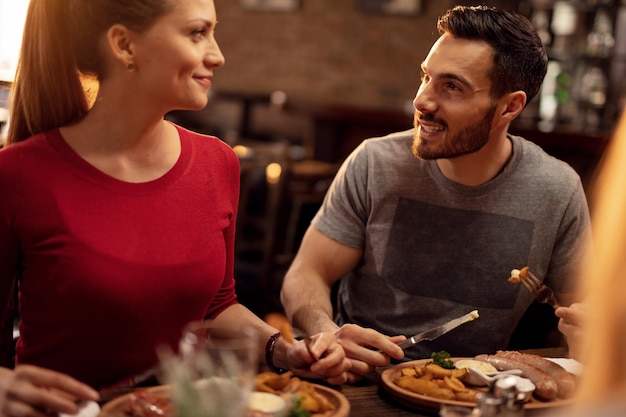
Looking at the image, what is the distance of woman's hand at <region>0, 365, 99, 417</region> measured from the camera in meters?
1.27

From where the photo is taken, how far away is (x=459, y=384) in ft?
5.41

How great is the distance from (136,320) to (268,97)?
21.5 feet

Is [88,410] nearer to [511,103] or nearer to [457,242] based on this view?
[457,242]

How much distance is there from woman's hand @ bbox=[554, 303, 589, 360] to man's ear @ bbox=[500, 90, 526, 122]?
0.67 metres

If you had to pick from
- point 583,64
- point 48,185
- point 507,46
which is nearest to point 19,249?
point 48,185

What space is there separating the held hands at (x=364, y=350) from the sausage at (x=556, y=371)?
0.25 meters

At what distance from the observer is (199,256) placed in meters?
1.78

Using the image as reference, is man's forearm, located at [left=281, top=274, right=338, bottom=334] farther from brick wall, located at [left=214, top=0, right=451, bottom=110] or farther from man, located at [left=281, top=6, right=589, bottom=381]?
brick wall, located at [left=214, top=0, right=451, bottom=110]

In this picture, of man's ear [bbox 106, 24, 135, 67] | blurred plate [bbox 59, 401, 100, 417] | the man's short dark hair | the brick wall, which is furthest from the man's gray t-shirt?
the brick wall

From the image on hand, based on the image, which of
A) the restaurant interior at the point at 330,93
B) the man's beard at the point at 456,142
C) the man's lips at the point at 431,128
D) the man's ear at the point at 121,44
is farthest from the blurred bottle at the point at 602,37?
the man's ear at the point at 121,44

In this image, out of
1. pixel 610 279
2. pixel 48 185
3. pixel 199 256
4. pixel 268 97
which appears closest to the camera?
pixel 610 279

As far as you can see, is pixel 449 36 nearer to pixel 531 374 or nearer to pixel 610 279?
pixel 531 374

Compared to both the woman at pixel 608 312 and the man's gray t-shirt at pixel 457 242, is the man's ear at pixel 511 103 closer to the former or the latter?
the man's gray t-shirt at pixel 457 242

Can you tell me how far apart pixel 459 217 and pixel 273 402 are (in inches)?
43.2
